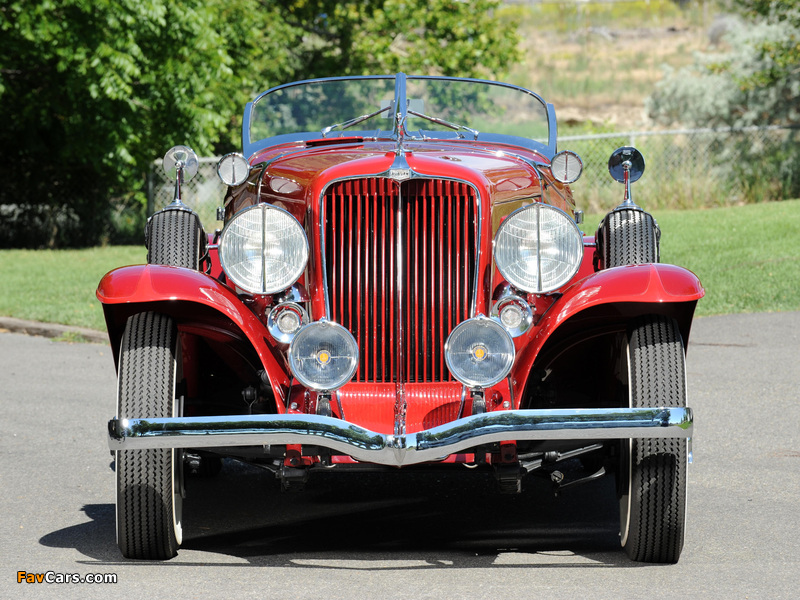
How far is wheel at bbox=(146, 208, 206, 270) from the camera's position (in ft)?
16.8

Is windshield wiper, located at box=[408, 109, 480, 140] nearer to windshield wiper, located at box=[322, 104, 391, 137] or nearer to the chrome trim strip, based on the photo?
windshield wiper, located at box=[322, 104, 391, 137]

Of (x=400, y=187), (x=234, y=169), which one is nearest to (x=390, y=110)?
(x=234, y=169)

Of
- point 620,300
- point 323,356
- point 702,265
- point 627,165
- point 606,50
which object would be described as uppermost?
point 606,50

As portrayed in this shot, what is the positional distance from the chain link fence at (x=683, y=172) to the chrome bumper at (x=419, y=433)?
16206 mm

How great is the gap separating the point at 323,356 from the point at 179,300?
0.57m

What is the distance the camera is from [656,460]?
412 cm

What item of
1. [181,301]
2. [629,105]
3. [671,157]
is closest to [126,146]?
[671,157]

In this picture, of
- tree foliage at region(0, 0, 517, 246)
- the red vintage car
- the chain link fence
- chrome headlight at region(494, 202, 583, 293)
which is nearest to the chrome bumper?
the red vintage car

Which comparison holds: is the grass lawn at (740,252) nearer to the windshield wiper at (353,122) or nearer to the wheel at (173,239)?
the windshield wiper at (353,122)

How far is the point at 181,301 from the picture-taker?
4.28 meters

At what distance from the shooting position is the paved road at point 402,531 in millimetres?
3969

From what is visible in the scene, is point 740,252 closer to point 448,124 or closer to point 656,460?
point 448,124

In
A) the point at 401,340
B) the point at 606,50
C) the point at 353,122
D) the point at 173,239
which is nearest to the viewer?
the point at 401,340

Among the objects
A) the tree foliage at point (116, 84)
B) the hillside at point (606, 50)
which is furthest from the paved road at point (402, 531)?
the hillside at point (606, 50)
